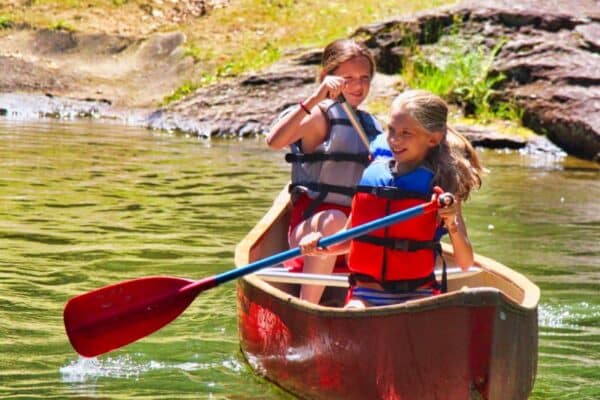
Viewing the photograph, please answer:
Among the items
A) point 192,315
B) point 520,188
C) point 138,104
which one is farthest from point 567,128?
point 192,315

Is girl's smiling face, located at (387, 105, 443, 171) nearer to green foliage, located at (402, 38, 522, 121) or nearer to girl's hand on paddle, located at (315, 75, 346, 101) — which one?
girl's hand on paddle, located at (315, 75, 346, 101)

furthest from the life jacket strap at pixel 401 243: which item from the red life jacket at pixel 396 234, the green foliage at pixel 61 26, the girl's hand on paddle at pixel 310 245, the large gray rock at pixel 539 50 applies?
the green foliage at pixel 61 26

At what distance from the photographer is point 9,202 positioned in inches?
362

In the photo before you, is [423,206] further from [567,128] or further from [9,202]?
[567,128]

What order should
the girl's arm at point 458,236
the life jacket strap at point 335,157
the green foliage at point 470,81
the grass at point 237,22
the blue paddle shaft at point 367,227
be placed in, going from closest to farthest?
the blue paddle shaft at point 367,227, the girl's arm at point 458,236, the life jacket strap at point 335,157, the green foliage at point 470,81, the grass at point 237,22

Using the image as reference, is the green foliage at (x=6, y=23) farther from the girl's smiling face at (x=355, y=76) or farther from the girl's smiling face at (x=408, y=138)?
the girl's smiling face at (x=408, y=138)

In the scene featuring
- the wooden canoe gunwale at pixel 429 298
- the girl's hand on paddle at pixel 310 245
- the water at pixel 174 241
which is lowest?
the water at pixel 174 241

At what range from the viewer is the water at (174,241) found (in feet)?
16.8

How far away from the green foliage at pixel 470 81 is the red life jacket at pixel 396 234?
34.4 ft

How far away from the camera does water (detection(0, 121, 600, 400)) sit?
511 centimetres

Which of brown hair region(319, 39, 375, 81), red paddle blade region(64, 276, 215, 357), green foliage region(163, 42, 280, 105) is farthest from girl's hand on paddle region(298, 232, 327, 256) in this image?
green foliage region(163, 42, 280, 105)

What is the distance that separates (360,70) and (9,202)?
4.66 meters

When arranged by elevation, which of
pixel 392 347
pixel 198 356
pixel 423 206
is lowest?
pixel 198 356

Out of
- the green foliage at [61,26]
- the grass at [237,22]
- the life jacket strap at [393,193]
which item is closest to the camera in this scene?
the life jacket strap at [393,193]
